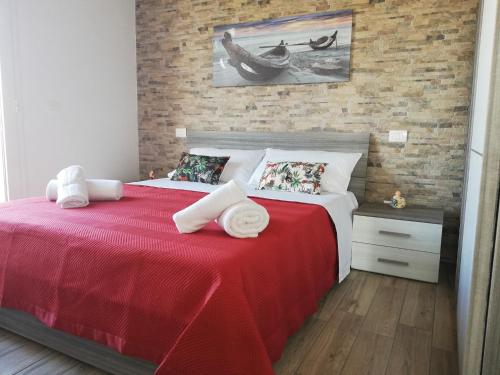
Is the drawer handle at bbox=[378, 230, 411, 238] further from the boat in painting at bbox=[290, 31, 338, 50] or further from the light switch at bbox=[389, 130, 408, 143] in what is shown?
the boat in painting at bbox=[290, 31, 338, 50]

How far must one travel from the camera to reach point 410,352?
184 centimetres

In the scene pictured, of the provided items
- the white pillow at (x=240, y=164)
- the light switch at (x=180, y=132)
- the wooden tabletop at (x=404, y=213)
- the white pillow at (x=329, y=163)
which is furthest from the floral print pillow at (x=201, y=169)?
the wooden tabletop at (x=404, y=213)

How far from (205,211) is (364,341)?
107 centimetres

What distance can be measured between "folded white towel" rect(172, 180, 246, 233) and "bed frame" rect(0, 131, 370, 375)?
59cm

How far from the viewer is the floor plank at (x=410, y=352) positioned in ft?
5.60

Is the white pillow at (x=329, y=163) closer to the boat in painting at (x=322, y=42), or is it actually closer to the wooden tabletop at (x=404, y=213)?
the wooden tabletop at (x=404, y=213)

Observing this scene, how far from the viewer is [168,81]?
4.20 meters

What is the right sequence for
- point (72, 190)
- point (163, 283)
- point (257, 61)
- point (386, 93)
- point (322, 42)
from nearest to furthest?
1. point (163, 283)
2. point (72, 190)
3. point (386, 93)
4. point (322, 42)
5. point (257, 61)

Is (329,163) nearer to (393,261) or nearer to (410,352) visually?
(393,261)

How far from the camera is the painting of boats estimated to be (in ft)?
10.6

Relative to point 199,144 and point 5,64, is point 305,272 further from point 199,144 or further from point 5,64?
point 5,64

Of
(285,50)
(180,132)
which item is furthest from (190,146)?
(285,50)

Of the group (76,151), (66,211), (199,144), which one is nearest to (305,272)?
(66,211)

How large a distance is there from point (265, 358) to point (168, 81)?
351 cm
